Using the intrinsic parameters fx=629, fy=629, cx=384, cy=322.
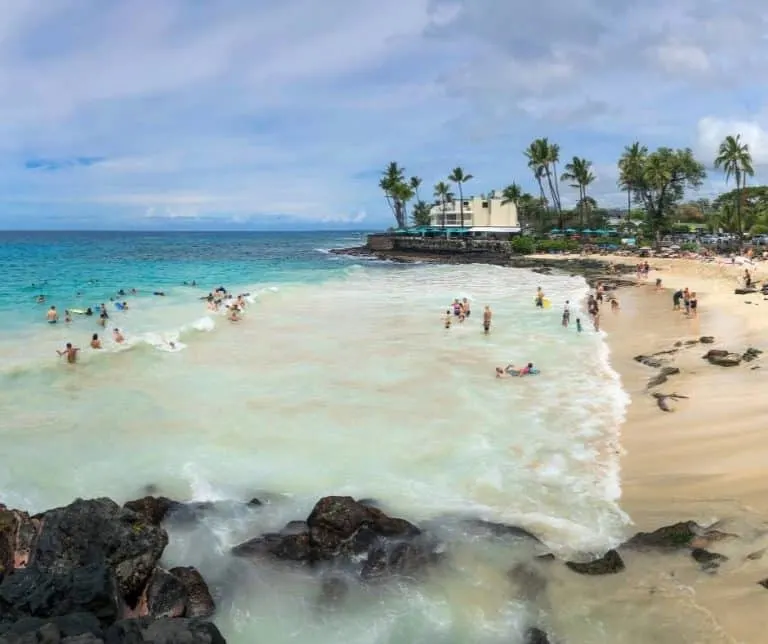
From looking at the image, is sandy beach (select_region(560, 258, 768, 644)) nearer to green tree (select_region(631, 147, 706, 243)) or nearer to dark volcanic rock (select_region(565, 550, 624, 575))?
dark volcanic rock (select_region(565, 550, 624, 575))

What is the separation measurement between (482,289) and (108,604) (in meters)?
40.7

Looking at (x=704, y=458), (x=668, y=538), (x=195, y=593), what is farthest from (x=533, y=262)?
(x=195, y=593)

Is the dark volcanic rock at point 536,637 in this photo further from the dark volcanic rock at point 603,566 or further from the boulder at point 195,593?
the boulder at point 195,593

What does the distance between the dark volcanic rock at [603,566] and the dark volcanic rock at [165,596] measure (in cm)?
514

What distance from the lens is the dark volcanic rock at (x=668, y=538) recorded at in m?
8.77

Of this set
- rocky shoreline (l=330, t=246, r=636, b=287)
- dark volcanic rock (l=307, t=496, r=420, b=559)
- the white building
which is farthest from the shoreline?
the white building

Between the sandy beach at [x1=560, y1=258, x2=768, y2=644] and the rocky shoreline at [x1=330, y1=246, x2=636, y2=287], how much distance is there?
91.2 ft

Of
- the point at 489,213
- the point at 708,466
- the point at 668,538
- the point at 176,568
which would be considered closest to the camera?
the point at 176,568

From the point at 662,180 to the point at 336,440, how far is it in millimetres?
70589

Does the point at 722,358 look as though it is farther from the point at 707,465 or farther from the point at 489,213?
the point at 489,213

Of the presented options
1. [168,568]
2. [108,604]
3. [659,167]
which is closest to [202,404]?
[168,568]

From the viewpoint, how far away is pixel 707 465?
11336 millimetres

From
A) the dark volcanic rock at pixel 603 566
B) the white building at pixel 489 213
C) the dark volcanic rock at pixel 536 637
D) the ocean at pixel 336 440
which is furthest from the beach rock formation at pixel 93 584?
the white building at pixel 489 213

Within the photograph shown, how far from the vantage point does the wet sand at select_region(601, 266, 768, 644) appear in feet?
25.3
